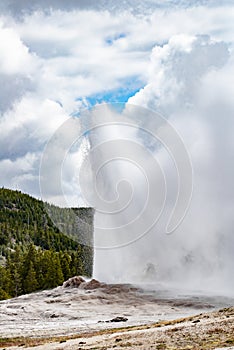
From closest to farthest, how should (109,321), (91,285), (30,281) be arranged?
(109,321), (91,285), (30,281)

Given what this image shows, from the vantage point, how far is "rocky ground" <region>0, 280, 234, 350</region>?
32.5m

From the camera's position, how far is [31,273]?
95.2m

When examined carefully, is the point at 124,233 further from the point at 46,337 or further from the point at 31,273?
the point at 46,337

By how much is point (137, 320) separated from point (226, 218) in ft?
160

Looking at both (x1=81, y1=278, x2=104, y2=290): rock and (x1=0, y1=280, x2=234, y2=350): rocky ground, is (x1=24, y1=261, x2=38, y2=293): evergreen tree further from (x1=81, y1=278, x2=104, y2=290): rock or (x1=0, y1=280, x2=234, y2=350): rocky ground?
(x1=81, y1=278, x2=104, y2=290): rock

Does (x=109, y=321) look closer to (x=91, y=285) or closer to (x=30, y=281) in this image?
(x=91, y=285)

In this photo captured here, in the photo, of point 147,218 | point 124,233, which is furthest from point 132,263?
point 147,218

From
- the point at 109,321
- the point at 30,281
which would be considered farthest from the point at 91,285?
the point at 30,281

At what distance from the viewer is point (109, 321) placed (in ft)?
A: 165

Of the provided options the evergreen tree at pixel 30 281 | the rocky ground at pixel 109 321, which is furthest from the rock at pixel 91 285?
the evergreen tree at pixel 30 281

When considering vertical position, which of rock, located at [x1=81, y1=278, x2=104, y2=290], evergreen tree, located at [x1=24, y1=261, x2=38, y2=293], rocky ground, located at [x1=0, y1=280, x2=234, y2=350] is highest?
evergreen tree, located at [x1=24, y1=261, x2=38, y2=293]

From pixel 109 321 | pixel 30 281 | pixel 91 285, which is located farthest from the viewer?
pixel 30 281

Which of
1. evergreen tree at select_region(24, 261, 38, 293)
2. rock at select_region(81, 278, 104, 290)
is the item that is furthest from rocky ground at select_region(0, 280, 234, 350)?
evergreen tree at select_region(24, 261, 38, 293)

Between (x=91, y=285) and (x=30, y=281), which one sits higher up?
(x=30, y=281)
